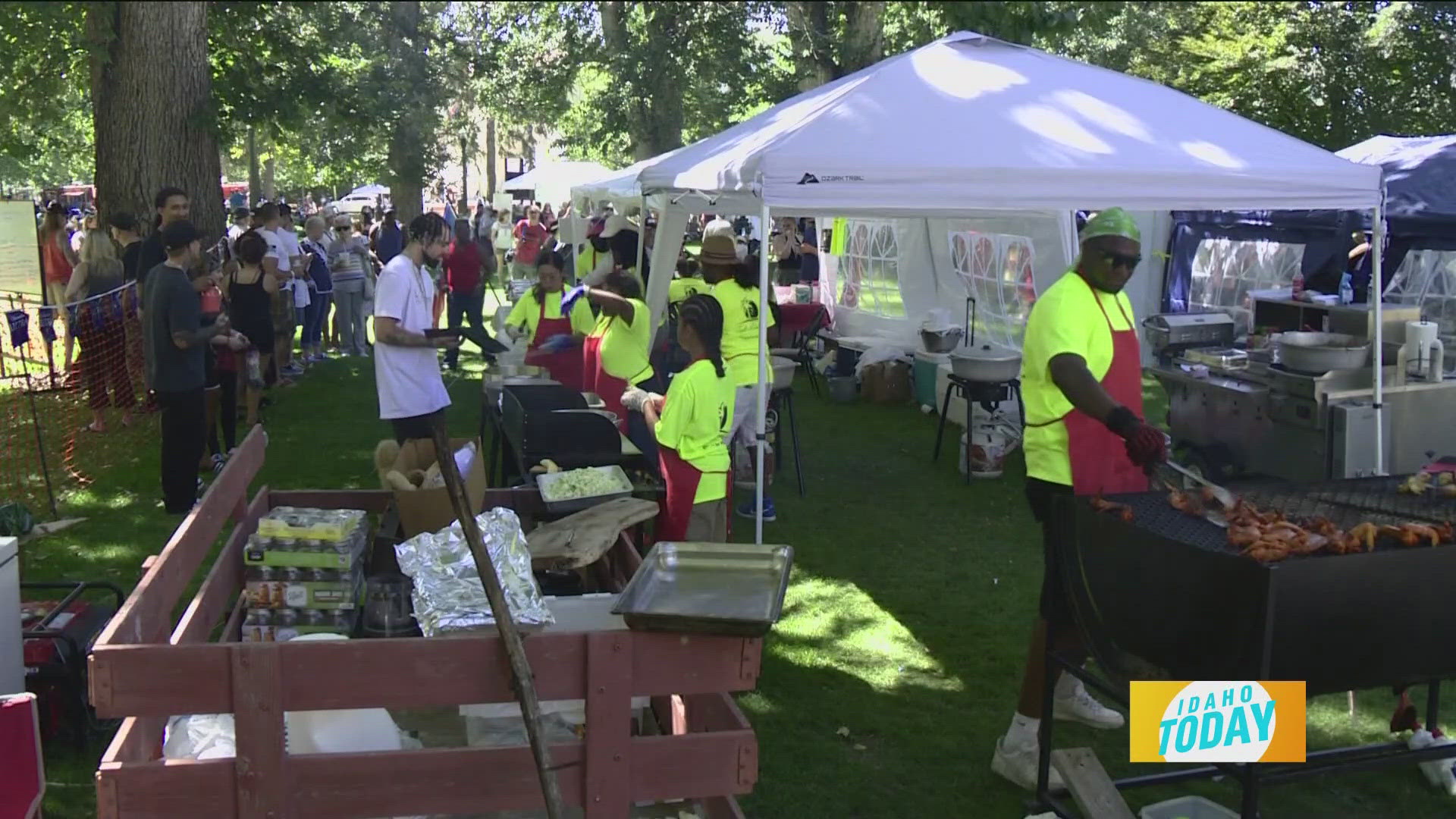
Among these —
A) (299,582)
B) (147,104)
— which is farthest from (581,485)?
(147,104)

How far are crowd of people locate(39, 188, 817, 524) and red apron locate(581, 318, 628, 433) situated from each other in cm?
2

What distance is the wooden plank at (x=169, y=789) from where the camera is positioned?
2.86m

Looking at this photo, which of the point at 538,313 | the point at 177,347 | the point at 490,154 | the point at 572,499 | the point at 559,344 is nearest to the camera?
the point at 572,499

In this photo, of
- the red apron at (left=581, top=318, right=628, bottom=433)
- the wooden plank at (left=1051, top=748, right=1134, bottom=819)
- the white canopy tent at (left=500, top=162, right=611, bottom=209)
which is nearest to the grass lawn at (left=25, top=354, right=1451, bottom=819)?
the wooden plank at (left=1051, top=748, right=1134, bottom=819)

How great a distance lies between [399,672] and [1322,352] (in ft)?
20.2

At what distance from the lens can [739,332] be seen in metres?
7.43

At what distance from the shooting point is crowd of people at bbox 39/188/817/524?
5.34m

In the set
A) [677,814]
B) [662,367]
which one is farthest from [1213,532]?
[662,367]

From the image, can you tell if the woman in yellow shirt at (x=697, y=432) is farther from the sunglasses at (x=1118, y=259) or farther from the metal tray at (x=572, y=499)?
the sunglasses at (x=1118, y=259)

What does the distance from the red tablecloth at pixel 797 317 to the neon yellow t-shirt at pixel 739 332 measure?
675 centimetres

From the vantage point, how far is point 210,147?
1205 cm

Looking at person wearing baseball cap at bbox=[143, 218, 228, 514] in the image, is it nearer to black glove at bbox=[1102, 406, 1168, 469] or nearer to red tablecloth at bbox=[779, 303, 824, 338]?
black glove at bbox=[1102, 406, 1168, 469]

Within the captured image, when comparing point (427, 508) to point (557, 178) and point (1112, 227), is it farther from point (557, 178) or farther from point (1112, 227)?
point (557, 178)

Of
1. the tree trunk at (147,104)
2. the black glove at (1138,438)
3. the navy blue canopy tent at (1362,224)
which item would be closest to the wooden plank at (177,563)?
the black glove at (1138,438)
